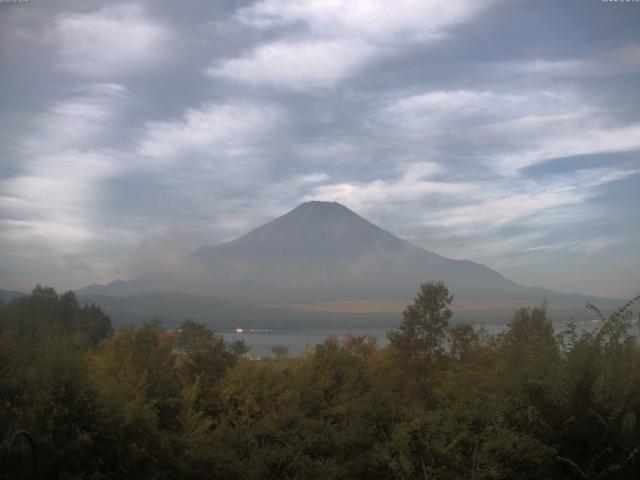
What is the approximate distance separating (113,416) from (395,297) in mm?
177328

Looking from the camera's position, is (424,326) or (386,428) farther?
(424,326)

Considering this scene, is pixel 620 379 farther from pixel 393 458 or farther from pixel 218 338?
pixel 218 338

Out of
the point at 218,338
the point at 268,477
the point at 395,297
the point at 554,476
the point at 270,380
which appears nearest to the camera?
the point at 554,476

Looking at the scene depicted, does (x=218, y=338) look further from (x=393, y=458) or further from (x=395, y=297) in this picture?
(x=395, y=297)

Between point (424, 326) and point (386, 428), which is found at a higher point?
point (424, 326)

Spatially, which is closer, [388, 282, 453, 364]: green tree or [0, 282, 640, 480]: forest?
[0, 282, 640, 480]: forest

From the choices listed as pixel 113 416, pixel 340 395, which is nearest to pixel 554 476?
pixel 113 416

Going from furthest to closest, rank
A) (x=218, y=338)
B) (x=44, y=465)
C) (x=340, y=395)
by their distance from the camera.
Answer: (x=218, y=338)
(x=340, y=395)
(x=44, y=465)

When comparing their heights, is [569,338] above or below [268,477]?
above

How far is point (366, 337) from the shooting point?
41219 mm

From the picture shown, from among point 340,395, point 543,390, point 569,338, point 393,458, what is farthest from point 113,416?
point 340,395

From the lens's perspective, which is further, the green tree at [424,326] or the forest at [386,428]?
the green tree at [424,326]

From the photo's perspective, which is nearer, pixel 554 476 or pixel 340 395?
pixel 554 476

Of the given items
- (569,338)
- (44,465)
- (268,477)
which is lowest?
(268,477)
